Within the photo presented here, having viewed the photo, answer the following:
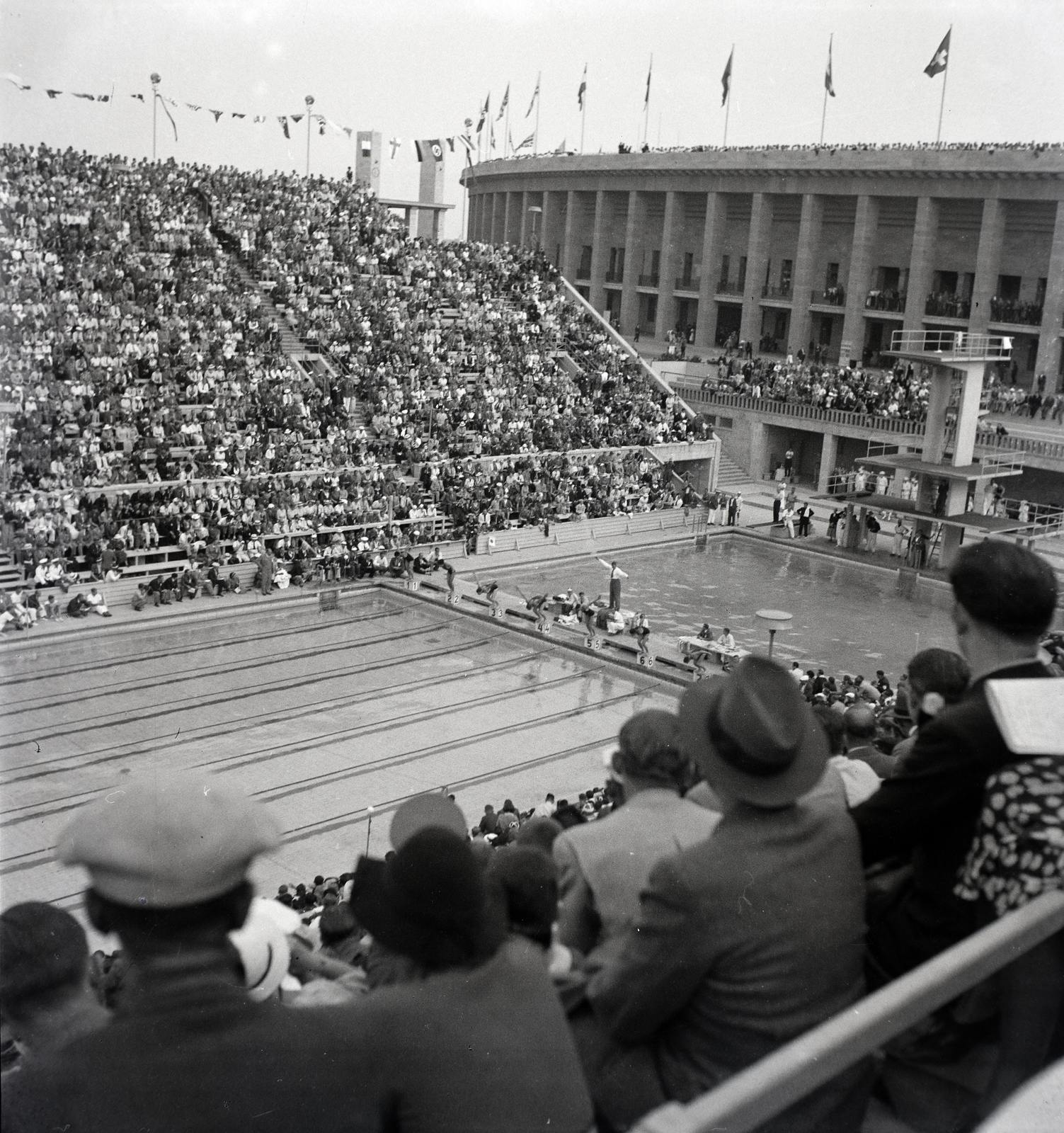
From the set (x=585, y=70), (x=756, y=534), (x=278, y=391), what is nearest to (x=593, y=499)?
(x=756, y=534)

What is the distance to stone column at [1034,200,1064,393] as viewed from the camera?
134 ft

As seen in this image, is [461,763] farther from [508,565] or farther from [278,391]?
[278,391]

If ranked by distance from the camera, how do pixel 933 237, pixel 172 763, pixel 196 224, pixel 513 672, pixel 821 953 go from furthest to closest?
pixel 933 237 → pixel 196 224 → pixel 513 672 → pixel 172 763 → pixel 821 953

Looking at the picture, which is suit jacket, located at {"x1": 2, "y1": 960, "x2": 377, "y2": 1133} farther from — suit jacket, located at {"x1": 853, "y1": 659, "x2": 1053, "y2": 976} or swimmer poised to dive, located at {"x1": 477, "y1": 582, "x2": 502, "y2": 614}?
swimmer poised to dive, located at {"x1": 477, "y1": 582, "x2": 502, "y2": 614}

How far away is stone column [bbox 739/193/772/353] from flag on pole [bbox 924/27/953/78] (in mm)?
9631

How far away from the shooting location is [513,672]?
21.7 m

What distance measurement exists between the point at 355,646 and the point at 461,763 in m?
5.78

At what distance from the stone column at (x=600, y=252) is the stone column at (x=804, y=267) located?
12785 millimetres

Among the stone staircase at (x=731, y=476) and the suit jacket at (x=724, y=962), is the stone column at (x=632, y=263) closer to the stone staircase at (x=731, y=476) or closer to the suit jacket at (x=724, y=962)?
the stone staircase at (x=731, y=476)

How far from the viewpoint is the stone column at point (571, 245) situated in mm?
62062

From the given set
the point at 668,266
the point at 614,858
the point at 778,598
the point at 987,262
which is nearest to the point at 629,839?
the point at 614,858

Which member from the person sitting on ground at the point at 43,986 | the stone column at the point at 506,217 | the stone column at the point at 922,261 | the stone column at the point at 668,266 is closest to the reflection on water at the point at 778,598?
the stone column at the point at 922,261

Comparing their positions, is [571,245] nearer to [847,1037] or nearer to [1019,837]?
[1019,837]

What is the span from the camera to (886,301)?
46.4 m
